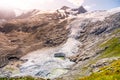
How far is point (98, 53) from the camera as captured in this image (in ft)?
647

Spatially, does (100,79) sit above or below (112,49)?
above

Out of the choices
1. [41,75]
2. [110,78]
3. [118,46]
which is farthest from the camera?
[41,75]

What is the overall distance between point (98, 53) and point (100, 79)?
18245 cm

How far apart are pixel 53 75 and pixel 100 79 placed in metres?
175

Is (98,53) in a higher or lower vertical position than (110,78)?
lower

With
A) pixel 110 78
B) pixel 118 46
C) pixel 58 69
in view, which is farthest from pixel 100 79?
pixel 58 69

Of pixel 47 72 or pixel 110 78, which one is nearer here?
pixel 110 78

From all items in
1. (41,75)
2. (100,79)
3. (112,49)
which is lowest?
(41,75)

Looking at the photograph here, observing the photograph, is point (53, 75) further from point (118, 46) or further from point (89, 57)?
point (118, 46)

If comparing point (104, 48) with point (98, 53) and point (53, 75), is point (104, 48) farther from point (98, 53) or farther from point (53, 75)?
point (53, 75)

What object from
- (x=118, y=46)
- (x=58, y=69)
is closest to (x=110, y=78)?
(x=118, y=46)

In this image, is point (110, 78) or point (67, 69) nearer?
point (110, 78)

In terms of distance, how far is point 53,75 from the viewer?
189625mm

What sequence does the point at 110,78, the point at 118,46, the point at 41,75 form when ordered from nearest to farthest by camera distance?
the point at 110,78, the point at 118,46, the point at 41,75
